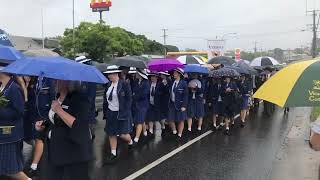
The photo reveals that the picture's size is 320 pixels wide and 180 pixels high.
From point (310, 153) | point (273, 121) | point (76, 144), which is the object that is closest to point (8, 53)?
point (76, 144)

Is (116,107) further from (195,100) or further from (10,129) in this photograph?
(195,100)

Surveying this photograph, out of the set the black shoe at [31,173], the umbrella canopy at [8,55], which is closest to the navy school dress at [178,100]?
the black shoe at [31,173]

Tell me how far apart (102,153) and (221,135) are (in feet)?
12.2

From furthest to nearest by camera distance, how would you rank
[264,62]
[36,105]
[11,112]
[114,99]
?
[264,62], [114,99], [36,105], [11,112]

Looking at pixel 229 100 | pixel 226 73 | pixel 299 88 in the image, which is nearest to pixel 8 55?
pixel 299 88

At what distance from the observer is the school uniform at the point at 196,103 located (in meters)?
12.4

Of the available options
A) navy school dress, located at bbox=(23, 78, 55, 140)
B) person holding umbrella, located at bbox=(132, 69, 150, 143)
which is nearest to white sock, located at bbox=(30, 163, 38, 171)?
navy school dress, located at bbox=(23, 78, 55, 140)

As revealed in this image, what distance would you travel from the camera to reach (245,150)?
1038cm

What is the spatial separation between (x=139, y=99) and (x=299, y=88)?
6.91m

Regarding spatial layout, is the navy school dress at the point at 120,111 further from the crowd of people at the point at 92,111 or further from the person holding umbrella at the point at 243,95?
the person holding umbrella at the point at 243,95

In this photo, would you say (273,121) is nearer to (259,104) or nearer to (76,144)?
(259,104)

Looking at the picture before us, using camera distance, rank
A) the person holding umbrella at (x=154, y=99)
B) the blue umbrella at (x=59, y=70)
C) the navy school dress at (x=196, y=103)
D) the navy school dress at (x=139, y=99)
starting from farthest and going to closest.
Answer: the navy school dress at (x=196, y=103), the person holding umbrella at (x=154, y=99), the navy school dress at (x=139, y=99), the blue umbrella at (x=59, y=70)

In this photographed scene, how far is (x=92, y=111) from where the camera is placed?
33.7 feet

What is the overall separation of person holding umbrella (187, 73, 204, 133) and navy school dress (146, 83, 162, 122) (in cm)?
81
